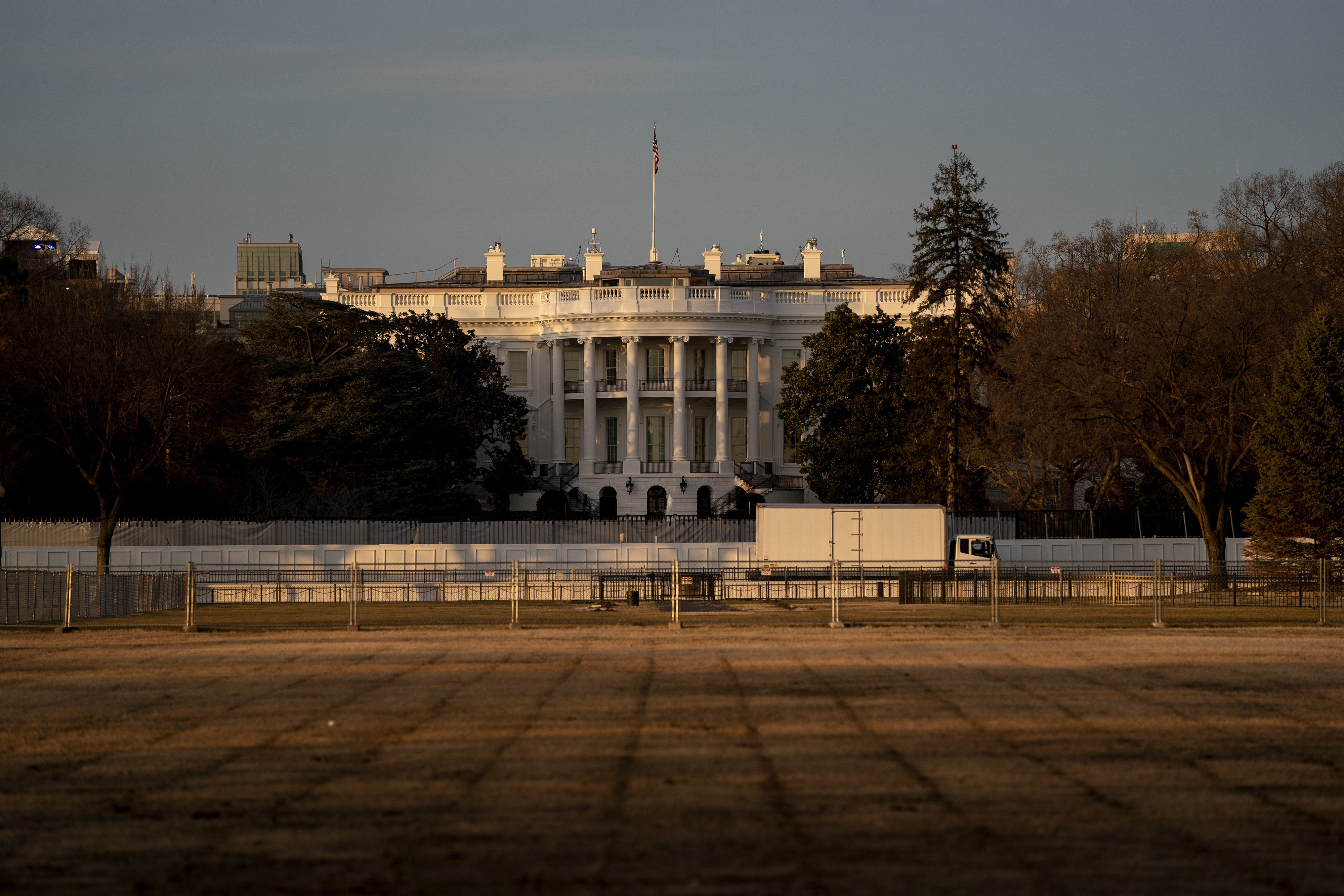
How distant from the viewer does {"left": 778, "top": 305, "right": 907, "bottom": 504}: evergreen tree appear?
202ft

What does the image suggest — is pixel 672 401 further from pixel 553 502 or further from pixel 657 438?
pixel 553 502

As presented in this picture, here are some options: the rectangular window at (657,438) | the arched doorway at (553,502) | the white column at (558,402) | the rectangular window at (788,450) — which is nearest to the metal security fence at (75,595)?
the arched doorway at (553,502)

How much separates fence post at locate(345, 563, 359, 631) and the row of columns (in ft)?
154

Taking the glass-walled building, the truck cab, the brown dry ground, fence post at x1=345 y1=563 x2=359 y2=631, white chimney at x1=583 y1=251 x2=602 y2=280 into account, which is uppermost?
the glass-walled building

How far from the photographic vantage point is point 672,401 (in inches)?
3179

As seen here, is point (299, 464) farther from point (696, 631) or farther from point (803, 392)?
point (696, 631)

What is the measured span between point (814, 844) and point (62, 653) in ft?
59.5

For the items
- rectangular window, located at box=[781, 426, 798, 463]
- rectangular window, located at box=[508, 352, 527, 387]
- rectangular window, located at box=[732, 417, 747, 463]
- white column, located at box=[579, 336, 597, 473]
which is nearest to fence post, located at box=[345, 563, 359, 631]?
white column, located at box=[579, 336, 597, 473]

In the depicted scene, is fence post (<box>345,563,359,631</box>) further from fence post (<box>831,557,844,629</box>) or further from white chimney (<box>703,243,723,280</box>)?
white chimney (<box>703,243,723,280</box>)

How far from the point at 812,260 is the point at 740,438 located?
14.8 m

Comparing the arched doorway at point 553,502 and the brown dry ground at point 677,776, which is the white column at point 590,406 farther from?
the brown dry ground at point 677,776

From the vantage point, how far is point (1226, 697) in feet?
52.9

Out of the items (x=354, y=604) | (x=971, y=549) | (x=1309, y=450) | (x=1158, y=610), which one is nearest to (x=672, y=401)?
(x=971, y=549)

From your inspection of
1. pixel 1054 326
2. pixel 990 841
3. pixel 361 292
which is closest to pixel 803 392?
pixel 1054 326
